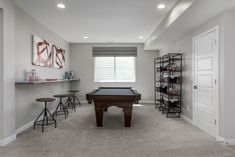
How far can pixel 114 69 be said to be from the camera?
741cm

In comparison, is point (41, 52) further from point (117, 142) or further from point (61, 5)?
point (117, 142)

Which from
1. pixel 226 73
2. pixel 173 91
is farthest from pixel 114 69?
pixel 226 73

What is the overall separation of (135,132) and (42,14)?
3.33 metres

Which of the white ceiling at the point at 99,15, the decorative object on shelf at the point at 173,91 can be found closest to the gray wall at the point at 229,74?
the white ceiling at the point at 99,15

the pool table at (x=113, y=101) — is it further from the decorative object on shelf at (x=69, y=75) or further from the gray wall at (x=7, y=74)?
the decorative object on shelf at (x=69, y=75)

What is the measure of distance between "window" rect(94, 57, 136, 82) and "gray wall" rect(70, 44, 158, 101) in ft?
0.57

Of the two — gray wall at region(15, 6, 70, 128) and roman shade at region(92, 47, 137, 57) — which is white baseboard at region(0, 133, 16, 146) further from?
roman shade at region(92, 47, 137, 57)

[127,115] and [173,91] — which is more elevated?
[173,91]

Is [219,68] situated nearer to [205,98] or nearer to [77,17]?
[205,98]

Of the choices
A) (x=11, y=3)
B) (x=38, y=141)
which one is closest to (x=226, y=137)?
(x=38, y=141)

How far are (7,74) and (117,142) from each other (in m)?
2.21

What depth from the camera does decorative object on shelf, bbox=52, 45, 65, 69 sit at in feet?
18.3

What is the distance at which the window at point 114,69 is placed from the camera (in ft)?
24.3

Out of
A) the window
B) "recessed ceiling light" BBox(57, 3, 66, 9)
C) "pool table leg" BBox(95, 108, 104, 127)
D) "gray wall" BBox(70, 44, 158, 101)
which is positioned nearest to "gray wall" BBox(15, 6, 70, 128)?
"recessed ceiling light" BBox(57, 3, 66, 9)
